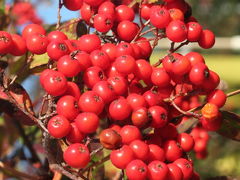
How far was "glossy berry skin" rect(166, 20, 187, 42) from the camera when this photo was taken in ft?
4.99

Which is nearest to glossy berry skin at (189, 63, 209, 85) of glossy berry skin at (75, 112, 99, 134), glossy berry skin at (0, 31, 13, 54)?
glossy berry skin at (75, 112, 99, 134)

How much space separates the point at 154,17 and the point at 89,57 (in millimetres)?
278

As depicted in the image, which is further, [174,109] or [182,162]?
[174,109]

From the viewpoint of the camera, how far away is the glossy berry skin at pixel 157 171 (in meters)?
1.32

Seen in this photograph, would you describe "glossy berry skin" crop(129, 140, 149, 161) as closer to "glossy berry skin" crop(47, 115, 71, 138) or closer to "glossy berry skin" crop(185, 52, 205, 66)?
"glossy berry skin" crop(47, 115, 71, 138)

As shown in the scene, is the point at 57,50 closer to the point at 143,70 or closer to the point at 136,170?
the point at 143,70

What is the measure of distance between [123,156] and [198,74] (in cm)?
37

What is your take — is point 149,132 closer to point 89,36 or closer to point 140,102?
point 140,102

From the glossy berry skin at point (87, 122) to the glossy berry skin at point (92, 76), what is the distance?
0.41 ft

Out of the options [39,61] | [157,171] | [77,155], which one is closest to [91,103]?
[77,155]

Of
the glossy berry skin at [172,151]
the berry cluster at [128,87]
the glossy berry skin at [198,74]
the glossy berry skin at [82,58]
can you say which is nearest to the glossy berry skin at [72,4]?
the berry cluster at [128,87]

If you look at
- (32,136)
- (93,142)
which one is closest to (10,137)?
(32,136)

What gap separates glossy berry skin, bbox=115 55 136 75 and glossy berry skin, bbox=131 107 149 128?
14 centimetres

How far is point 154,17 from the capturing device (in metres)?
1.56
